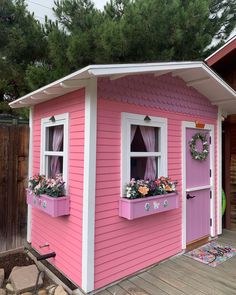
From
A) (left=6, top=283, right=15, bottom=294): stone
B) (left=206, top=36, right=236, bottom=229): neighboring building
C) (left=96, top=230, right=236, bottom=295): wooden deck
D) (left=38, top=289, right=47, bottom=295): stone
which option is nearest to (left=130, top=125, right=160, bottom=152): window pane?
(left=96, top=230, right=236, bottom=295): wooden deck

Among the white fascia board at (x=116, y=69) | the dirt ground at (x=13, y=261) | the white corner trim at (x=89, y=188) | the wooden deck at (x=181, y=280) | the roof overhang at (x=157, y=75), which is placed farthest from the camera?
the dirt ground at (x=13, y=261)

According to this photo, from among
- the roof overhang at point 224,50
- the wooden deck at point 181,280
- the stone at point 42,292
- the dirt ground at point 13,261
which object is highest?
the roof overhang at point 224,50

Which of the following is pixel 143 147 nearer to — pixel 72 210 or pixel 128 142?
pixel 128 142

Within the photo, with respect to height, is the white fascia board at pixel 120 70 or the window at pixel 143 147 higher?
the white fascia board at pixel 120 70

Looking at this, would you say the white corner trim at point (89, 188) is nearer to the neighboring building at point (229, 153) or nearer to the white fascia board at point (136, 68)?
the white fascia board at point (136, 68)

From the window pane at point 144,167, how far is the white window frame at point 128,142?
70mm

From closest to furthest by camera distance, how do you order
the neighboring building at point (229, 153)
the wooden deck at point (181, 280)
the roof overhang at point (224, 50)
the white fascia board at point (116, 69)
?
the white fascia board at point (116, 69), the wooden deck at point (181, 280), the roof overhang at point (224, 50), the neighboring building at point (229, 153)

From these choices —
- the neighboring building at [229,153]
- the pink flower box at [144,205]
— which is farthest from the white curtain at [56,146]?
the neighboring building at [229,153]

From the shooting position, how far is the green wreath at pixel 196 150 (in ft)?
12.5

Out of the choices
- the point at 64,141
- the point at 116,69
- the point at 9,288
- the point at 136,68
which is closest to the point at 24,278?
the point at 9,288

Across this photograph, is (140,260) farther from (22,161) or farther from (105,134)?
(22,161)

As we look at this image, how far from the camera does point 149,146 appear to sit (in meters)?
3.27

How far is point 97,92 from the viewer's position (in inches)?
106

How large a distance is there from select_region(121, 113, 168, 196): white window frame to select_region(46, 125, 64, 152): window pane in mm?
875
